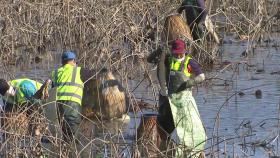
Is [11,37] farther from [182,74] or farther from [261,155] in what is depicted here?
[261,155]

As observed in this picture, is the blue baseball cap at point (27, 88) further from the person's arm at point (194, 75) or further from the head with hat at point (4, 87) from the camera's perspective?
the person's arm at point (194, 75)

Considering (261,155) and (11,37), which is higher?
(11,37)

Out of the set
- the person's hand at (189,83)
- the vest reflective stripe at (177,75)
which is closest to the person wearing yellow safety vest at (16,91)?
the vest reflective stripe at (177,75)

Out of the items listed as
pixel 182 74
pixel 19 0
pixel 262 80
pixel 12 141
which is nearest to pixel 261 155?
pixel 182 74

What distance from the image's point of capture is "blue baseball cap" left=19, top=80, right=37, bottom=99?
42.7 feet

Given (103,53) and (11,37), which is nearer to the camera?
(103,53)

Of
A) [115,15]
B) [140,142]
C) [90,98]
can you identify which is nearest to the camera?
[140,142]

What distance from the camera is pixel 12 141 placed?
1005cm

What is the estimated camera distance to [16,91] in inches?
513

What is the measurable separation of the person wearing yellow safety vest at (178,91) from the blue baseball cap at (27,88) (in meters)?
1.75

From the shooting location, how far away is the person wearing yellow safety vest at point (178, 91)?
1195 cm

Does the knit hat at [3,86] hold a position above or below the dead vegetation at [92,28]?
below

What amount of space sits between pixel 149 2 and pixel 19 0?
2572 mm

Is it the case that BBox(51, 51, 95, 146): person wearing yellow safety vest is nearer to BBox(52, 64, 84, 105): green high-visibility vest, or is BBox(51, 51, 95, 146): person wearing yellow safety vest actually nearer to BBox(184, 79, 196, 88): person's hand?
BBox(52, 64, 84, 105): green high-visibility vest
